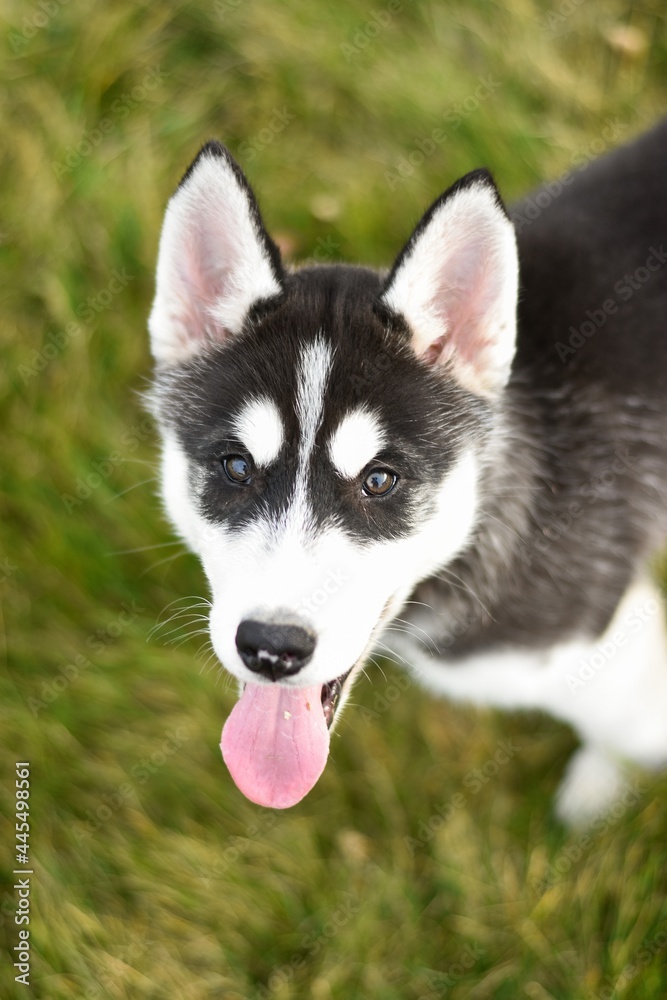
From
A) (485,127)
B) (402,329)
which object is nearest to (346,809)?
(402,329)

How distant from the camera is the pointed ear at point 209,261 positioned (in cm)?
233

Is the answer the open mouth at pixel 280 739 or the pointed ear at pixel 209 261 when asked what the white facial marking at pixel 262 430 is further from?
the open mouth at pixel 280 739

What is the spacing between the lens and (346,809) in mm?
3541

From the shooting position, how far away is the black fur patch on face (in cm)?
228

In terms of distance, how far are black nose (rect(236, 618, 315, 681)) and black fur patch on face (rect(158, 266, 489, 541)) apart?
30cm

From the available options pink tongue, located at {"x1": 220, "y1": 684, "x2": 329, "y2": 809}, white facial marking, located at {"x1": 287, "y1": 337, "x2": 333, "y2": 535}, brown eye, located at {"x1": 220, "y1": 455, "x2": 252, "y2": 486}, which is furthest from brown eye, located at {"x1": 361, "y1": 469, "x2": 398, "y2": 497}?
pink tongue, located at {"x1": 220, "y1": 684, "x2": 329, "y2": 809}

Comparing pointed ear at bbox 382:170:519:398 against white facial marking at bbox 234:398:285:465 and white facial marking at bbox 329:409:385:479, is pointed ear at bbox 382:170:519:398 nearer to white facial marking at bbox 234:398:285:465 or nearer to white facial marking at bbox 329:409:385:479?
white facial marking at bbox 329:409:385:479

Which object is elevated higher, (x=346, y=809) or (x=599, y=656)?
(x=599, y=656)

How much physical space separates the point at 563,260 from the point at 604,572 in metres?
1.05

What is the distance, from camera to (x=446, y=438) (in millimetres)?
2447

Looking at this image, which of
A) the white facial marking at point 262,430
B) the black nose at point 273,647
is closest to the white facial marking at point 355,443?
the white facial marking at point 262,430

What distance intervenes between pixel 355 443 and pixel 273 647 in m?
0.56

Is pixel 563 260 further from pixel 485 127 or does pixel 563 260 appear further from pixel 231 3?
pixel 231 3

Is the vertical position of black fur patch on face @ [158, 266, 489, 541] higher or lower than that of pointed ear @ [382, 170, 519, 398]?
lower
